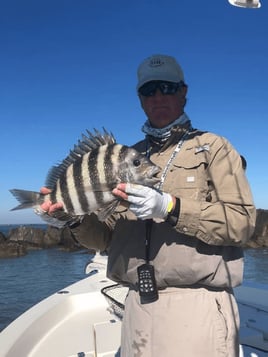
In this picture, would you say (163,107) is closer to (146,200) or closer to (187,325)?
(146,200)

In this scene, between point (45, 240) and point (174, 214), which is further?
point (45, 240)

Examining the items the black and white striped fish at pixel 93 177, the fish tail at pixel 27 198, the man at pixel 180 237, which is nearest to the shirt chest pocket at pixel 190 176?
the man at pixel 180 237

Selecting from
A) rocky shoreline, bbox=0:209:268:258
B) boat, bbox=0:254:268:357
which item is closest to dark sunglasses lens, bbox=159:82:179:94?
boat, bbox=0:254:268:357

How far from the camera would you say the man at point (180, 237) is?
2320mm

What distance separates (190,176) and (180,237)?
0.37 metres

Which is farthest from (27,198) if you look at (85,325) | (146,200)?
(85,325)

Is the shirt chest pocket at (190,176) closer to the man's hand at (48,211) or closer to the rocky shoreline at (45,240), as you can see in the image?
the man's hand at (48,211)

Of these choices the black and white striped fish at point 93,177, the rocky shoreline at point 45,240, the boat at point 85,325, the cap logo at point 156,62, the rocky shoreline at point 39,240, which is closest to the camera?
the black and white striped fish at point 93,177

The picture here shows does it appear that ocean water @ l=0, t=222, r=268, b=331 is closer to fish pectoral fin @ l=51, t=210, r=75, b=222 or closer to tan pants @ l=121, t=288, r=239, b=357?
fish pectoral fin @ l=51, t=210, r=75, b=222

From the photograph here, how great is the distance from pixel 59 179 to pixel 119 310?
2.86 meters

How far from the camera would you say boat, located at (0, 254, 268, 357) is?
4266mm

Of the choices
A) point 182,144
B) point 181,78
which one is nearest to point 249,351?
point 182,144

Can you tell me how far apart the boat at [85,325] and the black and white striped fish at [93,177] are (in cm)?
187

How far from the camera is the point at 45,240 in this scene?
48.3 m
